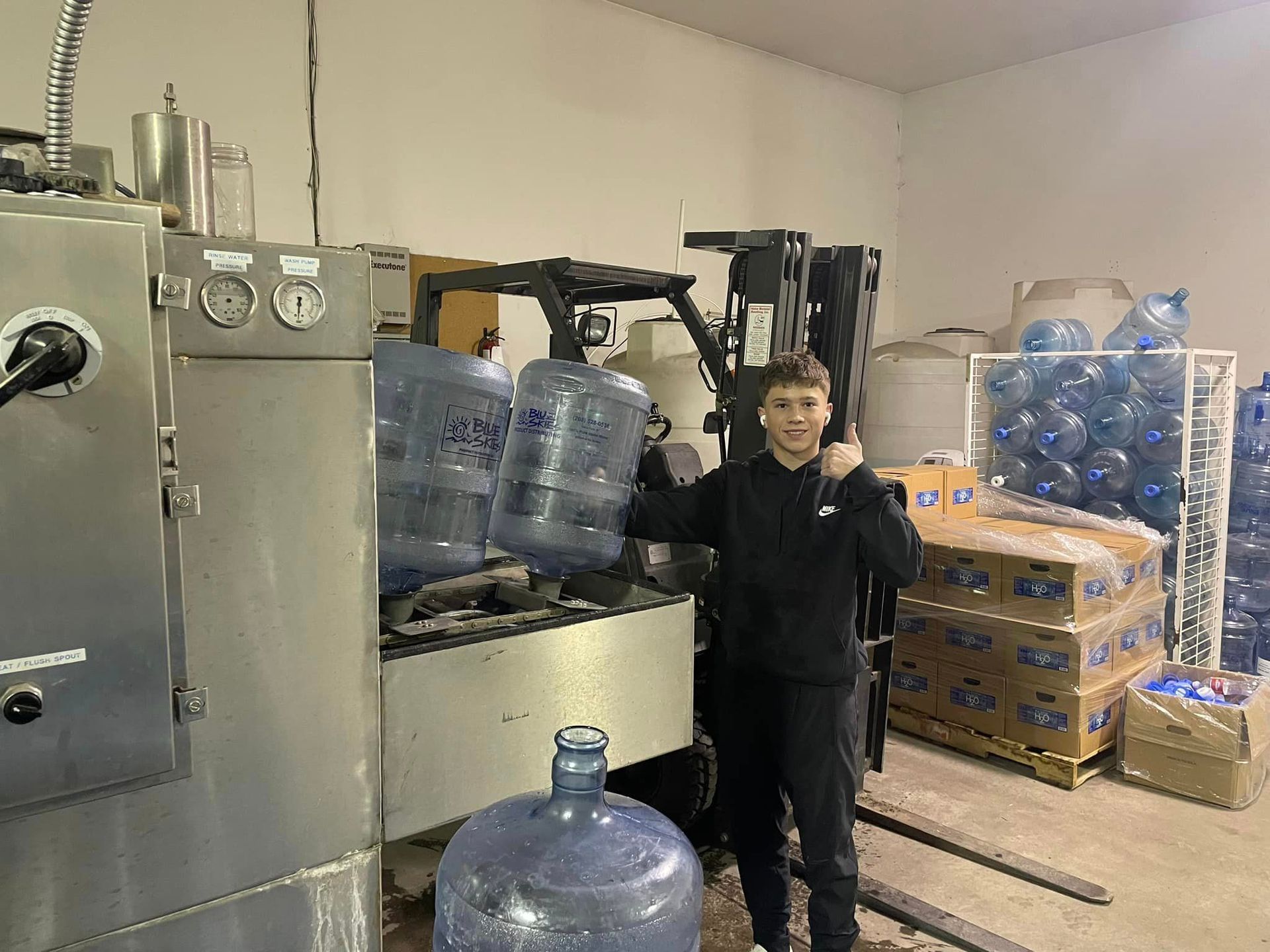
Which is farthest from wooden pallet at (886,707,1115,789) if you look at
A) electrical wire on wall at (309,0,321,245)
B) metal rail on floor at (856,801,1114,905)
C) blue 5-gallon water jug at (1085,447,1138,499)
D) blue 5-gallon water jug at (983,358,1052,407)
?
electrical wire on wall at (309,0,321,245)

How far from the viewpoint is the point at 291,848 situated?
1.40 m

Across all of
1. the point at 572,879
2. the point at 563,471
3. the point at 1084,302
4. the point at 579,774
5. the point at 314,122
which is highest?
the point at 314,122

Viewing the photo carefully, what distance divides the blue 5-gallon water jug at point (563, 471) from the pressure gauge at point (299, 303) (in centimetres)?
85

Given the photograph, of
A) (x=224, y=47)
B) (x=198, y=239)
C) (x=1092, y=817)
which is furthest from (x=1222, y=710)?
(x=224, y=47)

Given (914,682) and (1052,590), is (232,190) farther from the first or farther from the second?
(914,682)

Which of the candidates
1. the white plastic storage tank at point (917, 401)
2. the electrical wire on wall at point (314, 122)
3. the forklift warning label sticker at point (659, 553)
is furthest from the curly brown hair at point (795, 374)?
the white plastic storage tank at point (917, 401)

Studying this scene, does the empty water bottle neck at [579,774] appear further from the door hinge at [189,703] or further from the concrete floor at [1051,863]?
the concrete floor at [1051,863]

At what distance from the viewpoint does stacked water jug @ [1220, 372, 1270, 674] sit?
4.79 meters

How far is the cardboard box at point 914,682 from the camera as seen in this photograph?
158 inches

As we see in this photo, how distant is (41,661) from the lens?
1086 millimetres

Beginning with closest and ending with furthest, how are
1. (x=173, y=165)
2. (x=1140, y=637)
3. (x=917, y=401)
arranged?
1. (x=173, y=165)
2. (x=1140, y=637)
3. (x=917, y=401)

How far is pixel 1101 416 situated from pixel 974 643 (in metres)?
1.66

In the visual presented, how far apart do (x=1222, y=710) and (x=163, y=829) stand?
364 centimetres

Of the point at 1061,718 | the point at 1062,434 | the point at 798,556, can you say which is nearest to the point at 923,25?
the point at 1062,434
